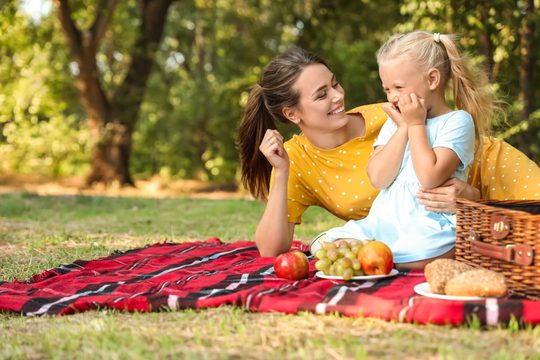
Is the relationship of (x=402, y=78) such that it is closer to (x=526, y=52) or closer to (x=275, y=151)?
(x=275, y=151)

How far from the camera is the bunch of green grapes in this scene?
359cm

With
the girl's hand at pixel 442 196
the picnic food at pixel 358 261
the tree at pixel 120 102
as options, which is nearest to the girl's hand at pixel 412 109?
the girl's hand at pixel 442 196

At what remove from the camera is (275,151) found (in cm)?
437

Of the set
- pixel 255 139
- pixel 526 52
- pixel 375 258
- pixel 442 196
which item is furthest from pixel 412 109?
pixel 526 52

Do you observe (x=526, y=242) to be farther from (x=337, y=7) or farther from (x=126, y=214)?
(x=337, y=7)

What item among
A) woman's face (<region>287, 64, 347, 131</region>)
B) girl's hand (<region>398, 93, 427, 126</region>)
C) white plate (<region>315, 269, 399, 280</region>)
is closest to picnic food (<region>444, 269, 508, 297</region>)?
white plate (<region>315, 269, 399, 280</region>)

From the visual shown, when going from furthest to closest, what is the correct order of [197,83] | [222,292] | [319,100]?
1. [197,83]
2. [319,100]
3. [222,292]

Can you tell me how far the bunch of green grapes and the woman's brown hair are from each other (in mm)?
1164

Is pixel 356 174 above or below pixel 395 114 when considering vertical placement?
below

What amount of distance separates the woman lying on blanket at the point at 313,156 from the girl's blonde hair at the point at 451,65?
352mm

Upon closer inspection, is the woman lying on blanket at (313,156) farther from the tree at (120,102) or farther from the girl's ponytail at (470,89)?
the tree at (120,102)

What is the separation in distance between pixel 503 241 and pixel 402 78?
3.38 ft

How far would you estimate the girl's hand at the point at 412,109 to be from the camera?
148 inches

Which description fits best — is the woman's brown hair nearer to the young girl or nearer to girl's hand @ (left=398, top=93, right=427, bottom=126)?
the young girl
